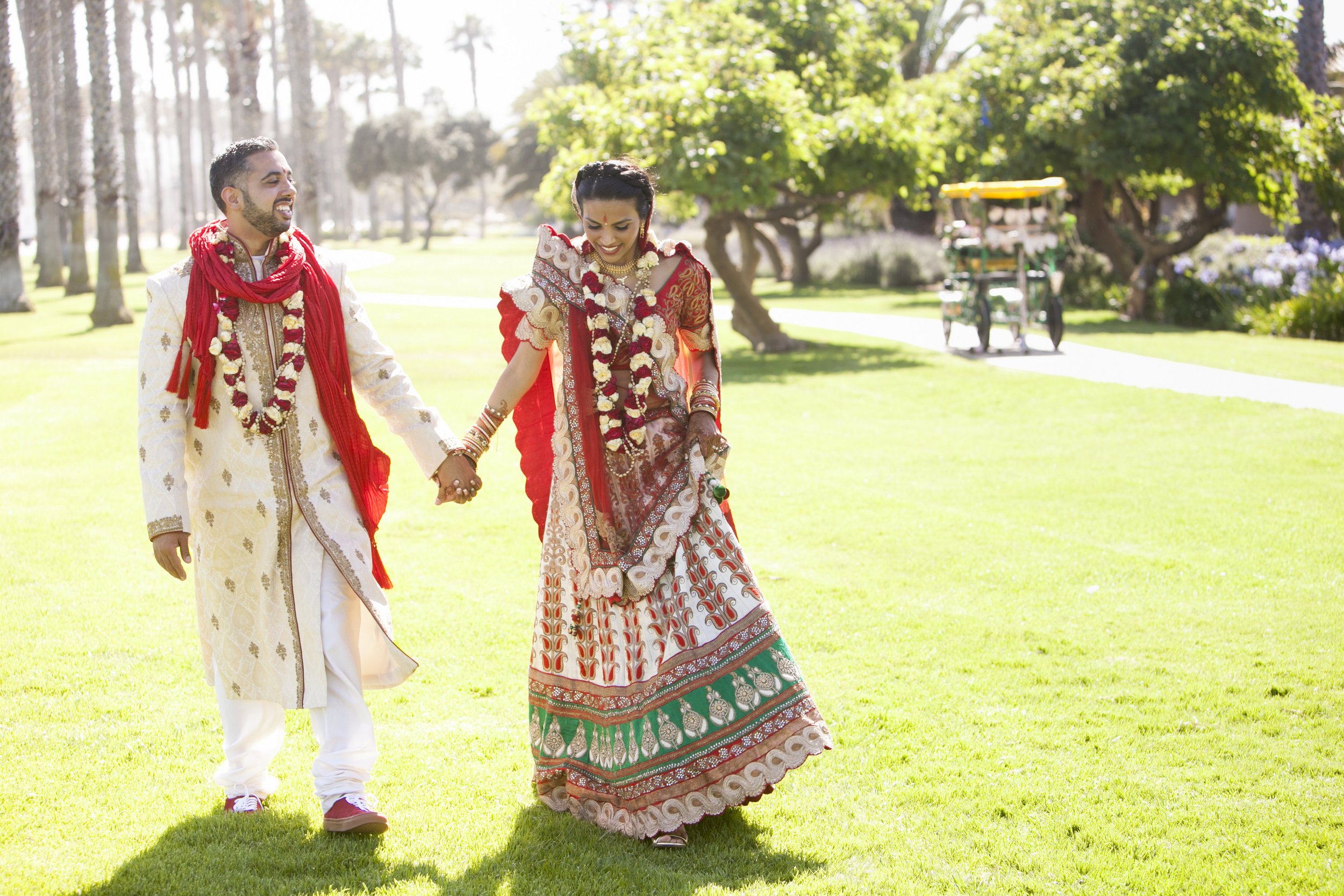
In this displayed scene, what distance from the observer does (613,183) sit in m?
3.89

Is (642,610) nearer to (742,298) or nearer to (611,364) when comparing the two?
(611,364)

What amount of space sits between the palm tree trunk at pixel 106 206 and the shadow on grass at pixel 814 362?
35.4 ft

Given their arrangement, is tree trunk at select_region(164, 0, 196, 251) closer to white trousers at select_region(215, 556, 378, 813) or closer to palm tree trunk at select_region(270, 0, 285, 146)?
palm tree trunk at select_region(270, 0, 285, 146)

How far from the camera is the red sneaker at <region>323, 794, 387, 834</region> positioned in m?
3.84

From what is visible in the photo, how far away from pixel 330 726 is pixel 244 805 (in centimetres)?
44

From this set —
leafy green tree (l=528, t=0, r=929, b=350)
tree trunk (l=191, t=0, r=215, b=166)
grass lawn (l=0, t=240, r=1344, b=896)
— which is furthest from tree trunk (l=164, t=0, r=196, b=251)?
grass lawn (l=0, t=240, r=1344, b=896)

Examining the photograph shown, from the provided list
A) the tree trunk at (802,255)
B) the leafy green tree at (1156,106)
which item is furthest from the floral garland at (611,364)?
the tree trunk at (802,255)

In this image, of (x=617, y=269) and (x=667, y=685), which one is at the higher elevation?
(x=617, y=269)

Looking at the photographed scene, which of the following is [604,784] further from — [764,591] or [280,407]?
[764,591]

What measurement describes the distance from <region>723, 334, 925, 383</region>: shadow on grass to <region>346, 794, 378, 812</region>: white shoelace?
38.5 ft

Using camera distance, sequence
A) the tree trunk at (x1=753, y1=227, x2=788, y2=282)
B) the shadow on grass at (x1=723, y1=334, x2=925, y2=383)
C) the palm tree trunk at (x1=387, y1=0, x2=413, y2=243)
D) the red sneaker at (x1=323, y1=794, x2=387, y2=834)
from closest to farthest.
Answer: the red sneaker at (x1=323, y1=794, x2=387, y2=834) → the shadow on grass at (x1=723, y1=334, x2=925, y2=383) → the tree trunk at (x1=753, y1=227, x2=788, y2=282) → the palm tree trunk at (x1=387, y1=0, x2=413, y2=243)

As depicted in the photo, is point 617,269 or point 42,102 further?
point 42,102

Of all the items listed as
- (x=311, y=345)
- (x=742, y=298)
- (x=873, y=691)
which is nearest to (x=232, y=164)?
(x=311, y=345)

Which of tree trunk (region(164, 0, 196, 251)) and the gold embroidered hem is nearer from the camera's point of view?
the gold embroidered hem
